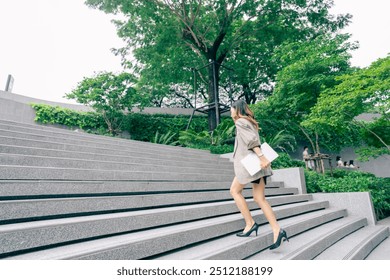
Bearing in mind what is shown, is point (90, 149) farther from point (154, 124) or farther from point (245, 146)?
point (154, 124)

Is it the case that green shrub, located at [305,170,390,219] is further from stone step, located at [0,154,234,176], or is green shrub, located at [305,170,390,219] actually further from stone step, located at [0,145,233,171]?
stone step, located at [0,154,234,176]

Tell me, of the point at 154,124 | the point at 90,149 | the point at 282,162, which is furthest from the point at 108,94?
the point at 282,162

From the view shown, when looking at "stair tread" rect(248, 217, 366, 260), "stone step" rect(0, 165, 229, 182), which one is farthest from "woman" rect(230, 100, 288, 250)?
"stone step" rect(0, 165, 229, 182)

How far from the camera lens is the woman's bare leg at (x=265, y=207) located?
2.67 metres

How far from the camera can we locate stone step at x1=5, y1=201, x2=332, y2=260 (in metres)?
1.84

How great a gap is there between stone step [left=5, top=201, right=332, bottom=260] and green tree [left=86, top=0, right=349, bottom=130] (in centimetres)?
942

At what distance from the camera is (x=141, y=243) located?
7.09 ft

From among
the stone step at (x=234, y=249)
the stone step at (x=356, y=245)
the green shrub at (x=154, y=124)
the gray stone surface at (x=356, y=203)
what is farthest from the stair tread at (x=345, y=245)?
the green shrub at (x=154, y=124)

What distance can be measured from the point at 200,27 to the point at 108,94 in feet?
21.4

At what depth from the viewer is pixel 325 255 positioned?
3227 millimetres

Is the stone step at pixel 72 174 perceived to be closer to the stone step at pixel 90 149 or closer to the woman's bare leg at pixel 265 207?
the stone step at pixel 90 149

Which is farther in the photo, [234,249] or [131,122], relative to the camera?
[131,122]

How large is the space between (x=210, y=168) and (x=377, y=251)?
3.81m
